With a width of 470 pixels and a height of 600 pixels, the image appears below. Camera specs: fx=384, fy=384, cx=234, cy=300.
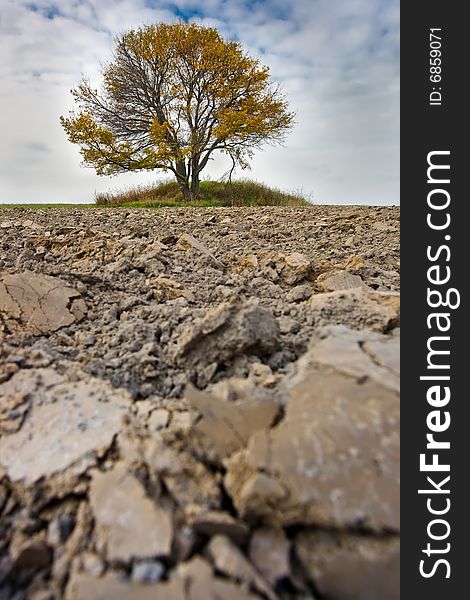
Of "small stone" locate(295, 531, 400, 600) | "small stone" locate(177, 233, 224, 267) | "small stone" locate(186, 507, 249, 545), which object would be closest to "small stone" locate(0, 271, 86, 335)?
"small stone" locate(177, 233, 224, 267)

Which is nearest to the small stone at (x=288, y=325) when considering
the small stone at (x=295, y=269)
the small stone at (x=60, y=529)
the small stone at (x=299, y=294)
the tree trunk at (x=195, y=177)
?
the small stone at (x=299, y=294)

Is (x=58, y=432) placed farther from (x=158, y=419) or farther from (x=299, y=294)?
(x=299, y=294)

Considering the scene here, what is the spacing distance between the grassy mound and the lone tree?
93 cm

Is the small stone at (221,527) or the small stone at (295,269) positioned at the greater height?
the small stone at (295,269)

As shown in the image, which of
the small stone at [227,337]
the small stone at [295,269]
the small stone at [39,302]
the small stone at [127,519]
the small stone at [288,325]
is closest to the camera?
the small stone at [127,519]

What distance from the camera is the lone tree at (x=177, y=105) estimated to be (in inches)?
570

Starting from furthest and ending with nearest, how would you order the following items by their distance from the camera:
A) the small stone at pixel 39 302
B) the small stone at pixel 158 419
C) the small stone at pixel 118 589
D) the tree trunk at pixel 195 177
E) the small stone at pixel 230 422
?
the tree trunk at pixel 195 177, the small stone at pixel 39 302, the small stone at pixel 158 419, the small stone at pixel 230 422, the small stone at pixel 118 589

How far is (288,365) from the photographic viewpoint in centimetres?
175

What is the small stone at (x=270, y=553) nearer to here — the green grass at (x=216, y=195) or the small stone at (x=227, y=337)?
the small stone at (x=227, y=337)

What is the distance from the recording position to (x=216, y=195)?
16734mm

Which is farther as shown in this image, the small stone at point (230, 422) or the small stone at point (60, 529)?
the small stone at point (230, 422)

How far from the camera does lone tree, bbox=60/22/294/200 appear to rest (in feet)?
47.5

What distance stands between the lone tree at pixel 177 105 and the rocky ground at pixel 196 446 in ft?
44.0

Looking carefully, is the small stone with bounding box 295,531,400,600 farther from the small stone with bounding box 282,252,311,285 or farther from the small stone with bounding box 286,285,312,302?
the small stone with bounding box 282,252,311,285
